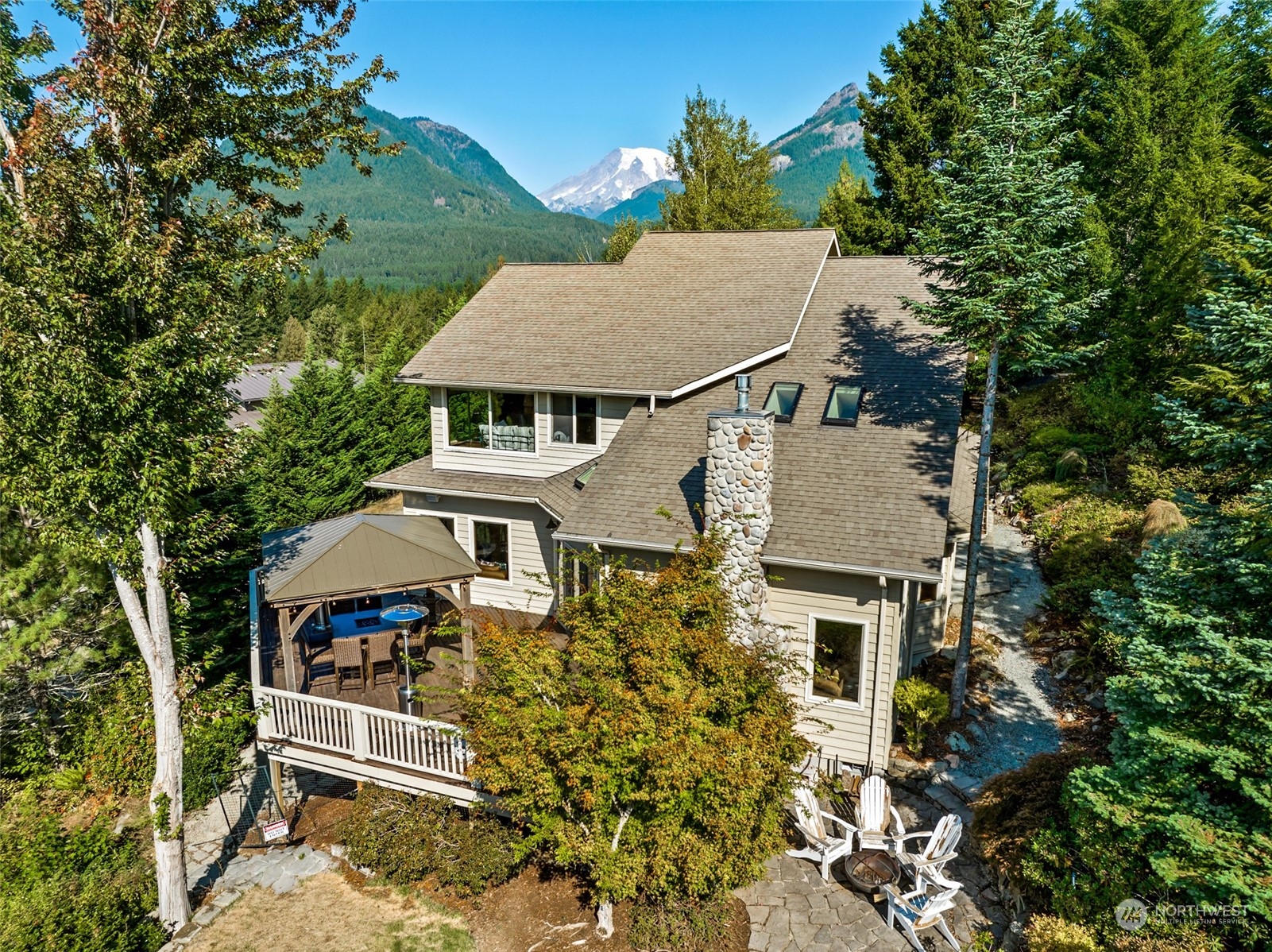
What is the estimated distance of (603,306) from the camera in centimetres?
1692

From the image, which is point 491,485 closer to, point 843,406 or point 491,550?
point 491,550

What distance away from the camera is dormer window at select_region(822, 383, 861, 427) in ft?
41.4

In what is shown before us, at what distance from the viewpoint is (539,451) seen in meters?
15.5

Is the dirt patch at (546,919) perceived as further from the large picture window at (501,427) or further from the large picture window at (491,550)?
the large picture window at (501,427)

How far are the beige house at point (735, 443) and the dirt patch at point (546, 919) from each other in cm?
374

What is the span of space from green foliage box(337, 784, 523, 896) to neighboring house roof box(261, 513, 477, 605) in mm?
3382

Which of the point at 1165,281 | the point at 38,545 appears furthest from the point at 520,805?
the point at 1165,281

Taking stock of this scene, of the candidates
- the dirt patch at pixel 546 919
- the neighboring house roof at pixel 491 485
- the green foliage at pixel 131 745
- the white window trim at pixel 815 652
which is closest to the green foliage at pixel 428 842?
the dirt patch at pixel 546 919

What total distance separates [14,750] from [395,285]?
17810 cm

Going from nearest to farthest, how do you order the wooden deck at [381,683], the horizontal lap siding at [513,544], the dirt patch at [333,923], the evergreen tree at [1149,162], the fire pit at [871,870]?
the dirt patch at [333,923] < the fire pit at [871,870] < the wooden deck at [381,683] < the horizontal lap siding at [513,544] < the evergreen tree at [1149,162]

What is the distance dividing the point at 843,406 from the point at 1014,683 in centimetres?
632

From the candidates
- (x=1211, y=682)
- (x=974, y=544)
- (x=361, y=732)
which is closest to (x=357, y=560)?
(x=361, y=732)

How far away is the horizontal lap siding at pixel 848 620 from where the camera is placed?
1040 centimetres

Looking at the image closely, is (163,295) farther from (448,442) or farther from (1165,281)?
(1165,281)
